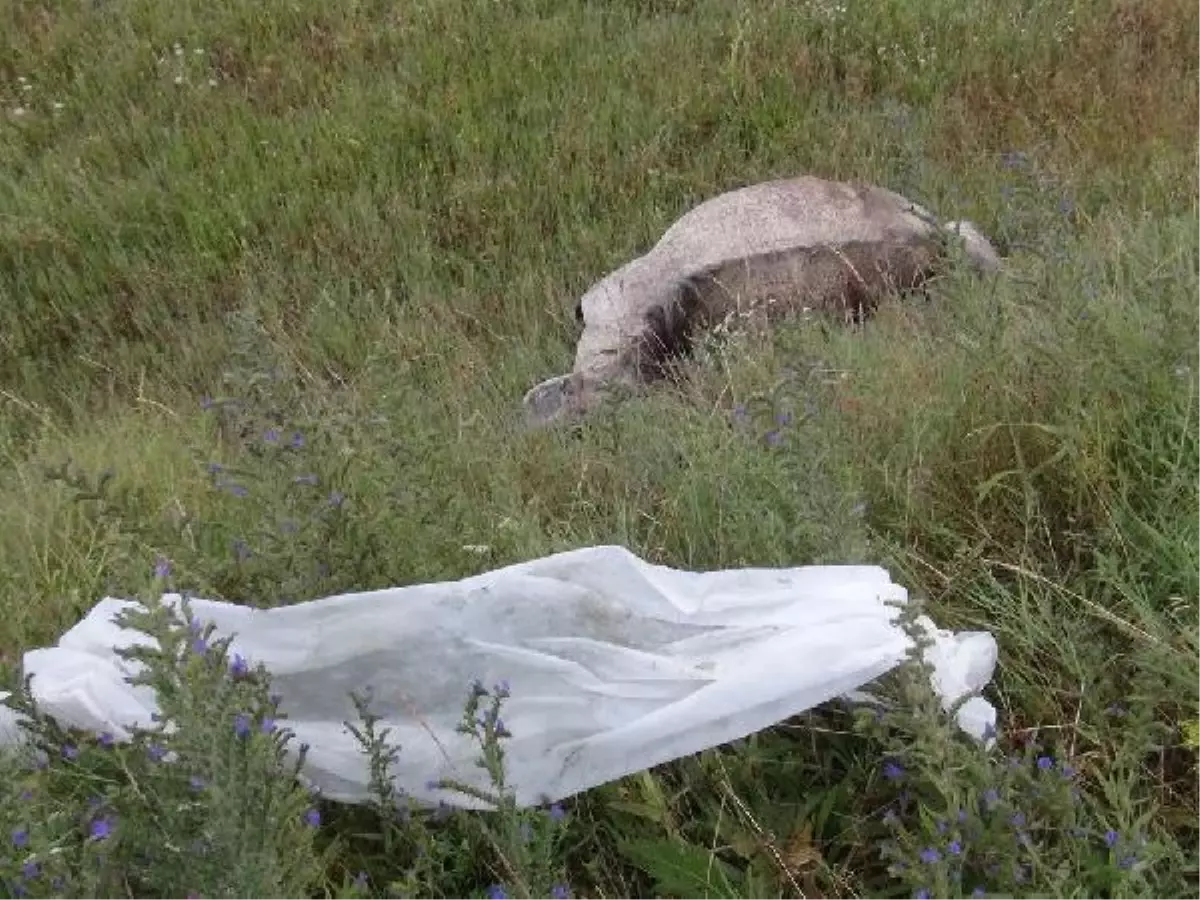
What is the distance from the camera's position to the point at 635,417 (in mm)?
3492

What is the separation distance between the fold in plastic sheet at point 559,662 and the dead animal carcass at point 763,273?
2444 millimetres

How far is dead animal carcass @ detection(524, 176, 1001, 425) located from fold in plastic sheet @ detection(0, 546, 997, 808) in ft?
8.02

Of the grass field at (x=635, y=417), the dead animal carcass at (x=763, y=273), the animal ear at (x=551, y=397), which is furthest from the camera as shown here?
the dead animal carcass at (x=763, y=273)

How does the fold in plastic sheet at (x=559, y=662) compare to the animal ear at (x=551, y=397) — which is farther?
the animal ear at (x=551, y=397)

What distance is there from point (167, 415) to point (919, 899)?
3.71m

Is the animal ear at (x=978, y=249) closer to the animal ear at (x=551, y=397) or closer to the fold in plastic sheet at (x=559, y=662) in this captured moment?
the animal ear at (x=551, y=397)

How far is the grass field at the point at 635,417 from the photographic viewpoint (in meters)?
1.87

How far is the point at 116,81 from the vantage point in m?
7.41

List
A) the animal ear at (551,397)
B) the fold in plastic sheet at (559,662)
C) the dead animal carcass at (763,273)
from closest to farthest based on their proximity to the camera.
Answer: the fold in plastic sheet at (559,662), the animal ear at (551,397), the dead animal carcass at (763,273)

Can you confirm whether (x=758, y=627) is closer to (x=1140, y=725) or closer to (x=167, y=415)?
(x=1140, y=725)

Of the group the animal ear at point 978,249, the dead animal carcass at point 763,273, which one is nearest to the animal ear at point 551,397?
the dead animal carcass at point 763,273

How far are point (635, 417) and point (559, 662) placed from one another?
137cm

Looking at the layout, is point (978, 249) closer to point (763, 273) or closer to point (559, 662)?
point (763, 273)

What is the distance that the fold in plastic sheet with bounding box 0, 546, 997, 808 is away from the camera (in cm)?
206
